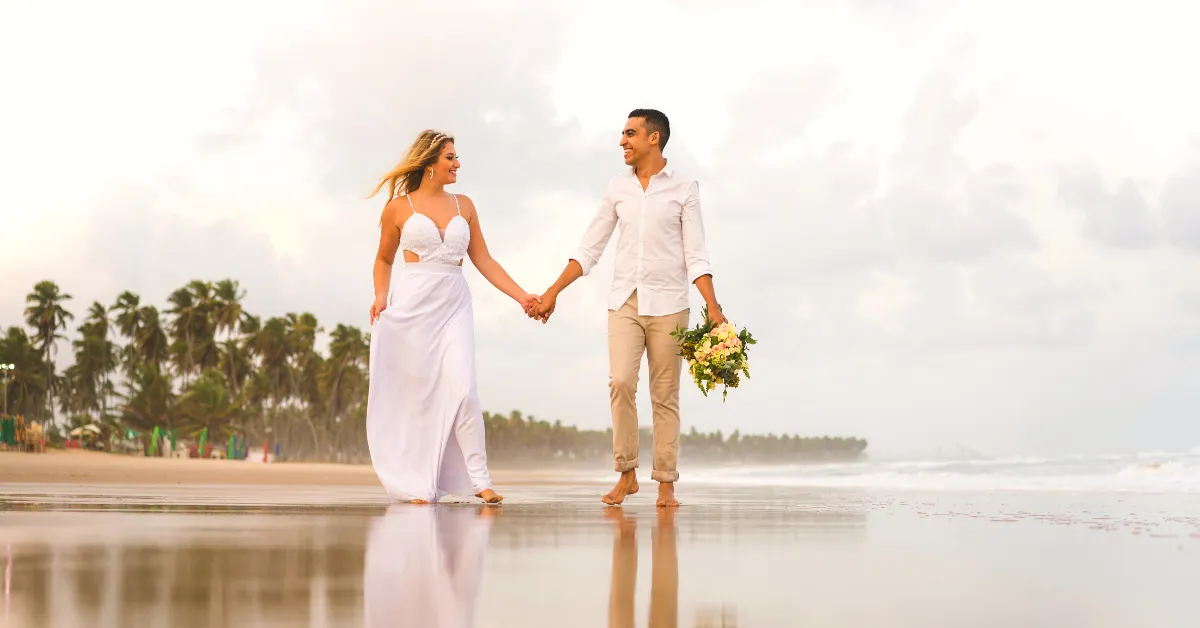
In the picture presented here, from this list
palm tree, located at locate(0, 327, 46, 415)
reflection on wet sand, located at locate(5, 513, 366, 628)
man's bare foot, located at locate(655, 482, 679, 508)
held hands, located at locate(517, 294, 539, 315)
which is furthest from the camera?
palm tree, located at locate(0, 327, 46, 415)

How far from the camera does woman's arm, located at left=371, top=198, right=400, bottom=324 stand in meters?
8.37

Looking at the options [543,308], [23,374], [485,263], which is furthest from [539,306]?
[23,374]

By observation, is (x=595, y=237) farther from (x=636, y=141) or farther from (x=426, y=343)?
(x=426, y=343)

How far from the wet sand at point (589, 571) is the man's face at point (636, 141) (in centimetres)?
289

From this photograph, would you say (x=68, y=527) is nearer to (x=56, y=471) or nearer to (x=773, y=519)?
(x=773, y=519)

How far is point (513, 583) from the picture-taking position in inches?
124

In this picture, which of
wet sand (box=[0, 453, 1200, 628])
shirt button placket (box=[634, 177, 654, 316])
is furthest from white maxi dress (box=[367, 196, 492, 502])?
wet sand (box=[0, 453, 1200, 628])

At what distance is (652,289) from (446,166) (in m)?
1.87

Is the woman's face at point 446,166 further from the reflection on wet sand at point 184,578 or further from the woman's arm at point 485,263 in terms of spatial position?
the reflection on wet sand at point 184,578

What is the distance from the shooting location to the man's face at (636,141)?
25.9 feet

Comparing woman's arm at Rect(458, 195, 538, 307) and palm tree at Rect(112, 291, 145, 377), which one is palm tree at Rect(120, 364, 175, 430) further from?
woman's arm at Rect(458, 195, 538, 307)

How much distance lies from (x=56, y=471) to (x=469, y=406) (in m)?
14.8

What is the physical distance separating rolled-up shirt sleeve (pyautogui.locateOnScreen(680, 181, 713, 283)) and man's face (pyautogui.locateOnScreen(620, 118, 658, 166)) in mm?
430

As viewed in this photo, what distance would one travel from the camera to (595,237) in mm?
8070
